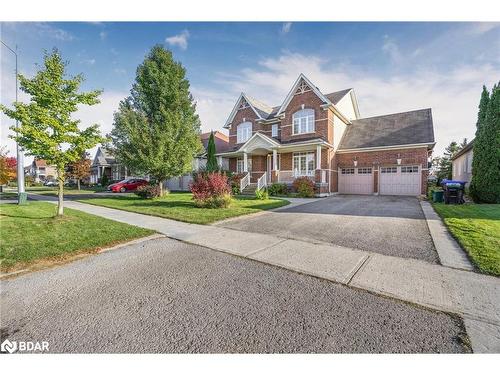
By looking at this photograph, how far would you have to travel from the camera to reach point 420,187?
56.5 ft

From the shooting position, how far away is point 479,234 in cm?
601

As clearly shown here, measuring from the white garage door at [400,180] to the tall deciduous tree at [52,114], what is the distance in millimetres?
19171

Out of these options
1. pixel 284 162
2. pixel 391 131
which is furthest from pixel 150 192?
pixel 391 131

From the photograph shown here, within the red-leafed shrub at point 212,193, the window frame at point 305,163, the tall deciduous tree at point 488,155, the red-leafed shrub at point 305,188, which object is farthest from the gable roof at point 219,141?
the tall deciduous tree at point 488,155

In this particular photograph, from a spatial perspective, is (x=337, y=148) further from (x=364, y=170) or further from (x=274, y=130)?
(x=274, y=130)

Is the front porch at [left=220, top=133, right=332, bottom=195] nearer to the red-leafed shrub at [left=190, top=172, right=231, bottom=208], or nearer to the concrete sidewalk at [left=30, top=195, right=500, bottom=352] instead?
the red-leafed shrub at [left=190, top=172, right=231, bottom=208]

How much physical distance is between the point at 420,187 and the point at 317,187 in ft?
24.5

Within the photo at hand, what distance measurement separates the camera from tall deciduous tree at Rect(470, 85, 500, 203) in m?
12.4

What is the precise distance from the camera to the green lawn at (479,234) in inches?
171

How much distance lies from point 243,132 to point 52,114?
1802cm

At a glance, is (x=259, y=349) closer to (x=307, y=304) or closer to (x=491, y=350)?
(x=307, y=304)

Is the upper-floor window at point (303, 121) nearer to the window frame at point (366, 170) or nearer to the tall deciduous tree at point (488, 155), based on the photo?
the window frame at point (366, 170)

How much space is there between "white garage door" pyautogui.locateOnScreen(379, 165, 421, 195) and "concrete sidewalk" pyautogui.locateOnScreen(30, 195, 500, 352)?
617 inches

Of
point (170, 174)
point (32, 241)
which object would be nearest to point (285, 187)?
point (170, 174)
